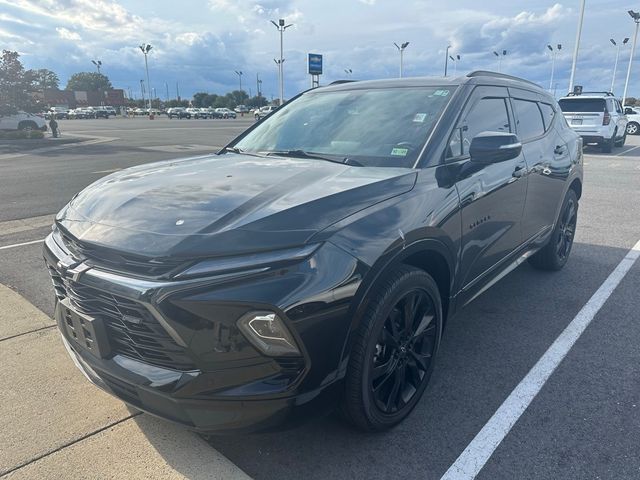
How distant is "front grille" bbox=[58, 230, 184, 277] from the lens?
6.49 feet

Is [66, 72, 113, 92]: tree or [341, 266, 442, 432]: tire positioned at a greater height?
[66, 72, 113, 92]: tree

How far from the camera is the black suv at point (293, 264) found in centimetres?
196

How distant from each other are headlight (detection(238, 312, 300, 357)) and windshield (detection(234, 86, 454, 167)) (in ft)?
4.37

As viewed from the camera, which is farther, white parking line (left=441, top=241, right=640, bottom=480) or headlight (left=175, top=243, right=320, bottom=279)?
white parking line (left=441, top=241, right=640, bottom=480)

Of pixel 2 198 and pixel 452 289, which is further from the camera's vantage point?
pixel 2 198

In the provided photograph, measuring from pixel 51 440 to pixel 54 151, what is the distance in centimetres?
1949

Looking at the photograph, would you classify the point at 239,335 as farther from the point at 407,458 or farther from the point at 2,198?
the point at 2,198

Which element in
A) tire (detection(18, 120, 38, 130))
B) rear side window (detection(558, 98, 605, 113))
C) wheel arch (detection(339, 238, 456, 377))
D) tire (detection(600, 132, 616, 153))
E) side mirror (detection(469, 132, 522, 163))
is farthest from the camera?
tire (detection(18, 120, 38, 130))

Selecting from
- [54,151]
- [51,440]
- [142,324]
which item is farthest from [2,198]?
[54,151]

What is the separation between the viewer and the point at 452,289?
3002mm

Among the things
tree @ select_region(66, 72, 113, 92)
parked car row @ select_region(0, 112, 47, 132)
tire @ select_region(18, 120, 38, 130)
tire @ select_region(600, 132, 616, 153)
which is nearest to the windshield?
tire @ select_region(600, 132, 616, 153)

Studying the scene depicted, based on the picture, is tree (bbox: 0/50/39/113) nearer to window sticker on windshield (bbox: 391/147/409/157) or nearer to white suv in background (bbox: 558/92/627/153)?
white suv in background (bbox: 558/92/627/153)

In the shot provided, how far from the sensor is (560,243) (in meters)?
5.08

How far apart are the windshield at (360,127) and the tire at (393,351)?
2.52 ft
